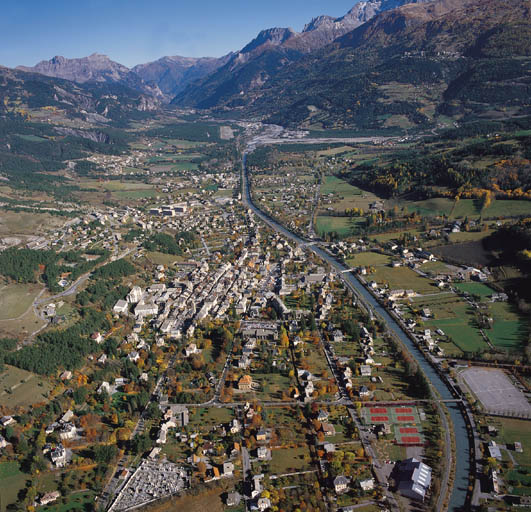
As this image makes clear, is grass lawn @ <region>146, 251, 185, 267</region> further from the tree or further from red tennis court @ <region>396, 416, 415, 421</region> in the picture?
red tennis court @ <region>396, 416, 415, 421</region>

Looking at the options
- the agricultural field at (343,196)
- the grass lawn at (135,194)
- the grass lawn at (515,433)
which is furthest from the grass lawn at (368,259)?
the grass lawn at (135,194)

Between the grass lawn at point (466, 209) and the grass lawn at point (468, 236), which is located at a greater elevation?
the grass lawn at point (466, 209)

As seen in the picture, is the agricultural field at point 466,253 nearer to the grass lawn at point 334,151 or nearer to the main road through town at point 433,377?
the main road through town at point 433,377

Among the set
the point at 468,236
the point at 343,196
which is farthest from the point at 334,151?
the point at 468,236

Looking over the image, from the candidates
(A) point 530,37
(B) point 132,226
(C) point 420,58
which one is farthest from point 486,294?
(C) point 420,58

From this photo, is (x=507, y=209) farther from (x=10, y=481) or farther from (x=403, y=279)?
(x=10, y=481)

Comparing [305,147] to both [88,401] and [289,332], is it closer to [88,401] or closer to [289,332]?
[289,332]

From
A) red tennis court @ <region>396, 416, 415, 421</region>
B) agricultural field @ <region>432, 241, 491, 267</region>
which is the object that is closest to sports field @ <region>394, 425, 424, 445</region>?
red tennis court @ <region>396, 416, 415, 421</region>
